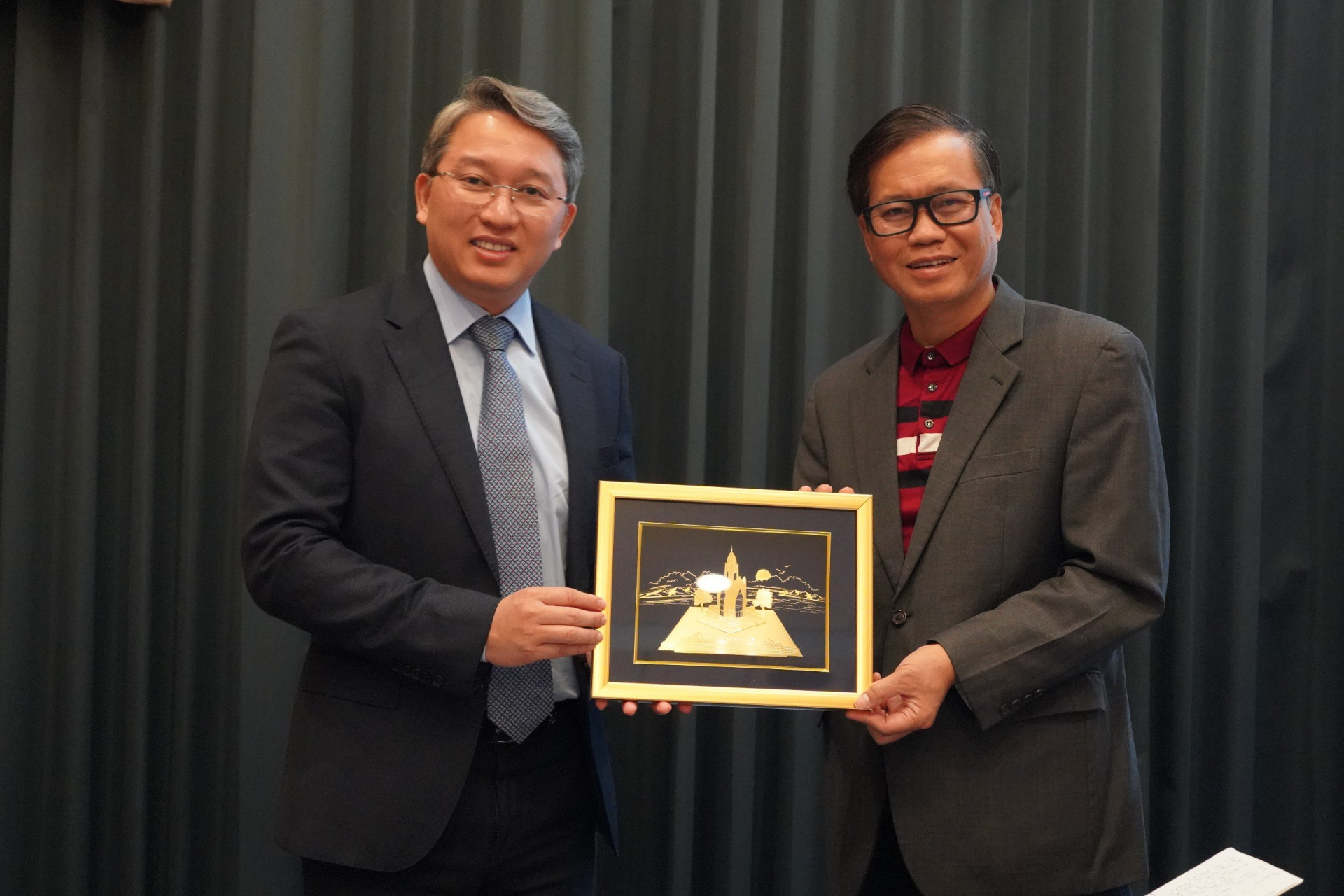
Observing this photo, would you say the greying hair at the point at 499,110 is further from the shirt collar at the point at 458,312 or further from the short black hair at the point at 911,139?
the short black hair at the point at 911,139

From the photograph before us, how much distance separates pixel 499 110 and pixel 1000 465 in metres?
1.00

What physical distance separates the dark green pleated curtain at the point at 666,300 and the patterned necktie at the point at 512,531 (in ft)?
2.84

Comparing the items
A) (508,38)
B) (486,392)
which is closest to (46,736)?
(486,392)

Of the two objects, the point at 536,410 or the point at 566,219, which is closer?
the point at 536,410

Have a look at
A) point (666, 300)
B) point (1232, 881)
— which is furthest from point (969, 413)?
point (666, 300)

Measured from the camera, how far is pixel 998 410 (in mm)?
1750

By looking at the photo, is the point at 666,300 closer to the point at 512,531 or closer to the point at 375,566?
the point at 512,531

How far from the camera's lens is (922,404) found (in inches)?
73.3

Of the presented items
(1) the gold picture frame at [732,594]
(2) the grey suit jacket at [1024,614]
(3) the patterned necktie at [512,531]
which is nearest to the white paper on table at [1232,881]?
(2) the grey suit jacket at [1024,614]

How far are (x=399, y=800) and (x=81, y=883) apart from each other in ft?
4.19

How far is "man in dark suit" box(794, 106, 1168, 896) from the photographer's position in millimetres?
1633

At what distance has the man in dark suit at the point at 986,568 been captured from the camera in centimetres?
163

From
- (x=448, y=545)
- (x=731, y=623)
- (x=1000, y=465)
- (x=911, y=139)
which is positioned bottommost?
(x=731, y=623)

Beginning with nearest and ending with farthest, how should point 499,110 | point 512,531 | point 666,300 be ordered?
1. point 512,531
2. point 499,110
3. point 666,300
